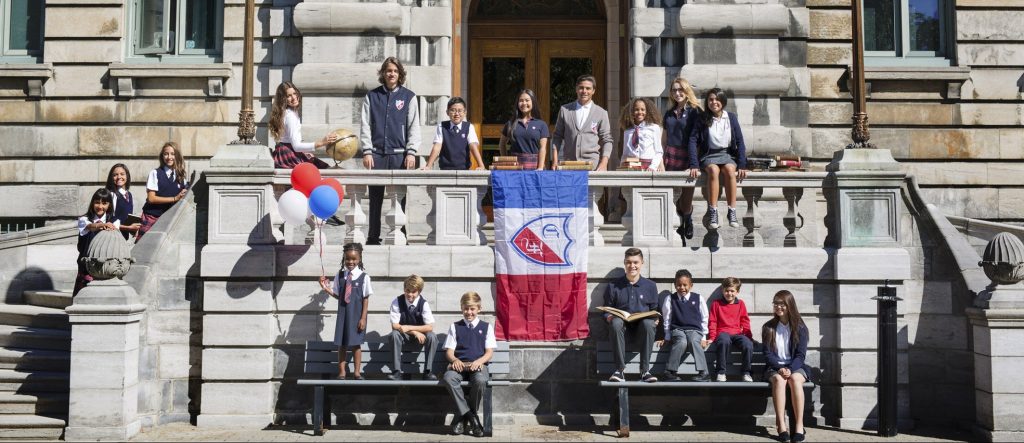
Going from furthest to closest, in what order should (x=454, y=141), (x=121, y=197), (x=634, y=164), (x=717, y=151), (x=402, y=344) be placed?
(x=121, y=197) < (x=454, y=141) < (x=634, y=164) < (x=717, y=151) < (x=402, y=344)

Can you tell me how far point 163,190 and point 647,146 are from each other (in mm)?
6163

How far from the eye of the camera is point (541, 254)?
12016 millimetres

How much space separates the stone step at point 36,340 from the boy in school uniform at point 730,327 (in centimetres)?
774

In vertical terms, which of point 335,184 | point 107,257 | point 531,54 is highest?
point 531,54

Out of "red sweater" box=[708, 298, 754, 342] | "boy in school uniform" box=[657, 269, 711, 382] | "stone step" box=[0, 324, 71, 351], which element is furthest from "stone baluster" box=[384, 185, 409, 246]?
"stone step" box=[0, 324, 71, 351]

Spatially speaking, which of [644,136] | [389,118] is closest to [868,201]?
[644,136]

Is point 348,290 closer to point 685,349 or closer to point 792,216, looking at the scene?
point 685,349

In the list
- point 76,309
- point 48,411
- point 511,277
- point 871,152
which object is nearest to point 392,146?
point 511,277

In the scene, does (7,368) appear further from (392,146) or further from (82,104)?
(82,104)

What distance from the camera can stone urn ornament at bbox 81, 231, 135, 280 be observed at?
36.9 ft

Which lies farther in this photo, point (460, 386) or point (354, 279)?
point (354, 279)

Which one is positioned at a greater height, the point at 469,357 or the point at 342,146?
the point at 342,146

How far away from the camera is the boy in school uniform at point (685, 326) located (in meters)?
11.3

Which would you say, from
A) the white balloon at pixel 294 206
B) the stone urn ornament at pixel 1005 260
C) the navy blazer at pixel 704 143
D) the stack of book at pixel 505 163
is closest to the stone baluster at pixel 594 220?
the stack of book at pixel 505 163
